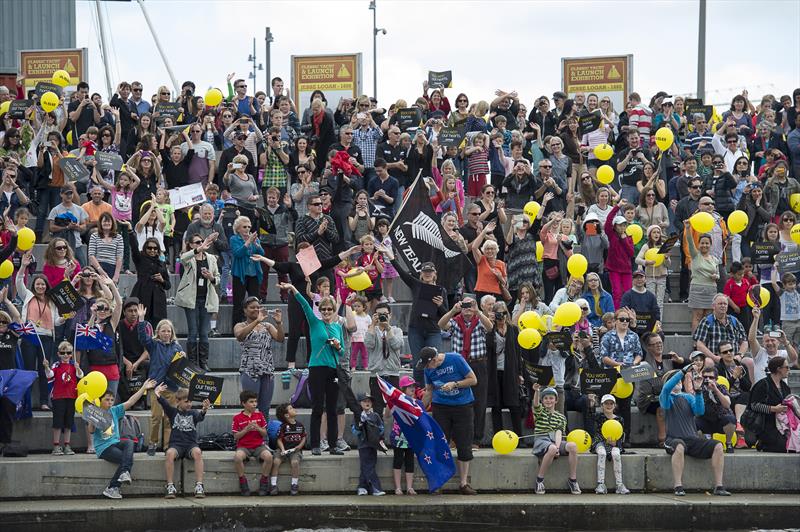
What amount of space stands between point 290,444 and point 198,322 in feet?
9.54

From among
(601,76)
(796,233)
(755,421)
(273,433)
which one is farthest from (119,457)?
(601,76)

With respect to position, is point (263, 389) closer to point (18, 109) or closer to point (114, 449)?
point (114, 449)

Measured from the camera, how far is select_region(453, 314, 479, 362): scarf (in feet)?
52.3

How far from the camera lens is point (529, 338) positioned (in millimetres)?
16172

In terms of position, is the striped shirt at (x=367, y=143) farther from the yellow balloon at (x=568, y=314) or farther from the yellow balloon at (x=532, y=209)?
the yellow balloon at (x=568, y=314)

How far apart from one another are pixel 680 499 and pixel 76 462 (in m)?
6.88

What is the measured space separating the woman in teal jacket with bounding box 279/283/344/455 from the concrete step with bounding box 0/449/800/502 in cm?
37

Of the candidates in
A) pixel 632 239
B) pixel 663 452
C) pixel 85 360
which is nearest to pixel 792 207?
pixel 632 239

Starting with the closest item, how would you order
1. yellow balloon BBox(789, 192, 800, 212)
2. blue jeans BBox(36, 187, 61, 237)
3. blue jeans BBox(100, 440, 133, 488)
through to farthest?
blue jeans BBox(100, 440, 133, 488) → blue jeans BBox(36, 187, 61, 237) → yellow balloon BBox(789, 192, 800, 212)

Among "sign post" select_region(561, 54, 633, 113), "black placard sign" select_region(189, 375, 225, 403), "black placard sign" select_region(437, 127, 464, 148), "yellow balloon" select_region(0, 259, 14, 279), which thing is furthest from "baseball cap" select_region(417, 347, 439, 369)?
"sign post" select_region(561, 54, 633, 113)

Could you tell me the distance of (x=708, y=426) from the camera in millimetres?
16250

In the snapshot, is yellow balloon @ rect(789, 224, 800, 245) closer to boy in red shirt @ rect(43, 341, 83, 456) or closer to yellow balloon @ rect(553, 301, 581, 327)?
yellow balloon @ rect(553, 301, 581, 327)

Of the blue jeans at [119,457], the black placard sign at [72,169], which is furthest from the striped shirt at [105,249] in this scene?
the blue jeans at [119,457]

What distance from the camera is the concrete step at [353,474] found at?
15.1 metres
